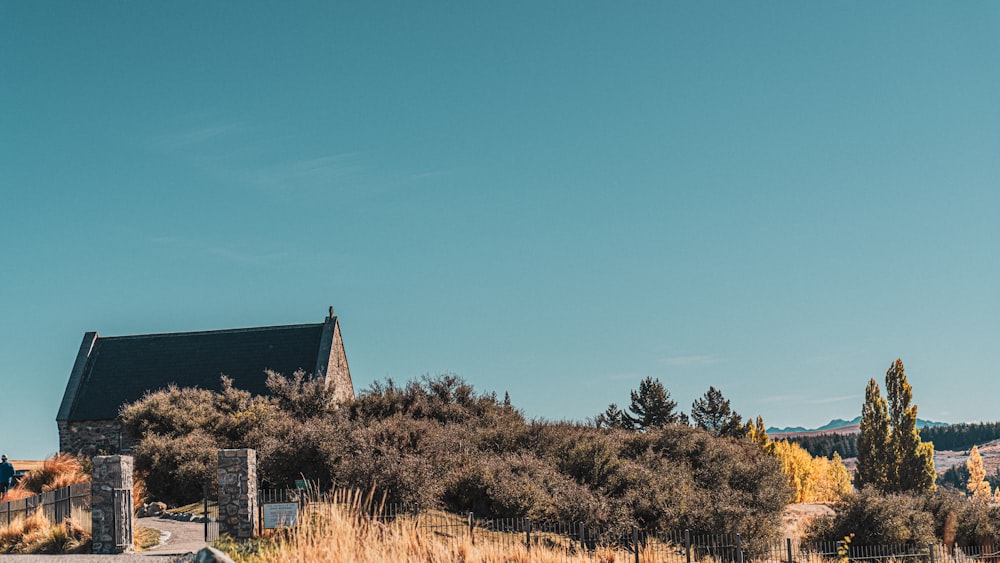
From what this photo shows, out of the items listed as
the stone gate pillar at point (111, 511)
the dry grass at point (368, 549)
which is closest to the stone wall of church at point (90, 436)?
the stone gate pillar at point (111, 511)

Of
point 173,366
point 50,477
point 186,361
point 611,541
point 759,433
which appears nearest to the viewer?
point 611,541

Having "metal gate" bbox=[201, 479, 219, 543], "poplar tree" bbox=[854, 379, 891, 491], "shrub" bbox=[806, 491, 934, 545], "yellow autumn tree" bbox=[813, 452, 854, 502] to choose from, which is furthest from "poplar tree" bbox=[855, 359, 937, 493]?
"metal gate" bbox=[201, 479, 219, 543]

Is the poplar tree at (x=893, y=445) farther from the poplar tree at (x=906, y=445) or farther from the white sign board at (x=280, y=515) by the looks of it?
the white sign board at (x=280, y=515)

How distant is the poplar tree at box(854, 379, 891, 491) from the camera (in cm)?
5291

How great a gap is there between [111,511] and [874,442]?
153 ft

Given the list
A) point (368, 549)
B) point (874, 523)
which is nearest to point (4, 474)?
point (368, 549)

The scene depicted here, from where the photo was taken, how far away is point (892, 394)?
5525 cm

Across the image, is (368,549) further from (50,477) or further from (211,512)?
(50,477)

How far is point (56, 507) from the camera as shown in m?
22.4

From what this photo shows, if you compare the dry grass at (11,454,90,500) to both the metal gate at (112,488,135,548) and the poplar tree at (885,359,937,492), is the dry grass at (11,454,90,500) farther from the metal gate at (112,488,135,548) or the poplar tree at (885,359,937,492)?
the poplar tree at (885,359,937,492)

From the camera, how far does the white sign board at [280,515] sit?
1808 centimetres

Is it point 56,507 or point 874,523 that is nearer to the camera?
point 56,507

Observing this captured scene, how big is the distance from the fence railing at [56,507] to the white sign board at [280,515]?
5.31 meters

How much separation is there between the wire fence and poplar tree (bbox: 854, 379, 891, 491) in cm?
2499
